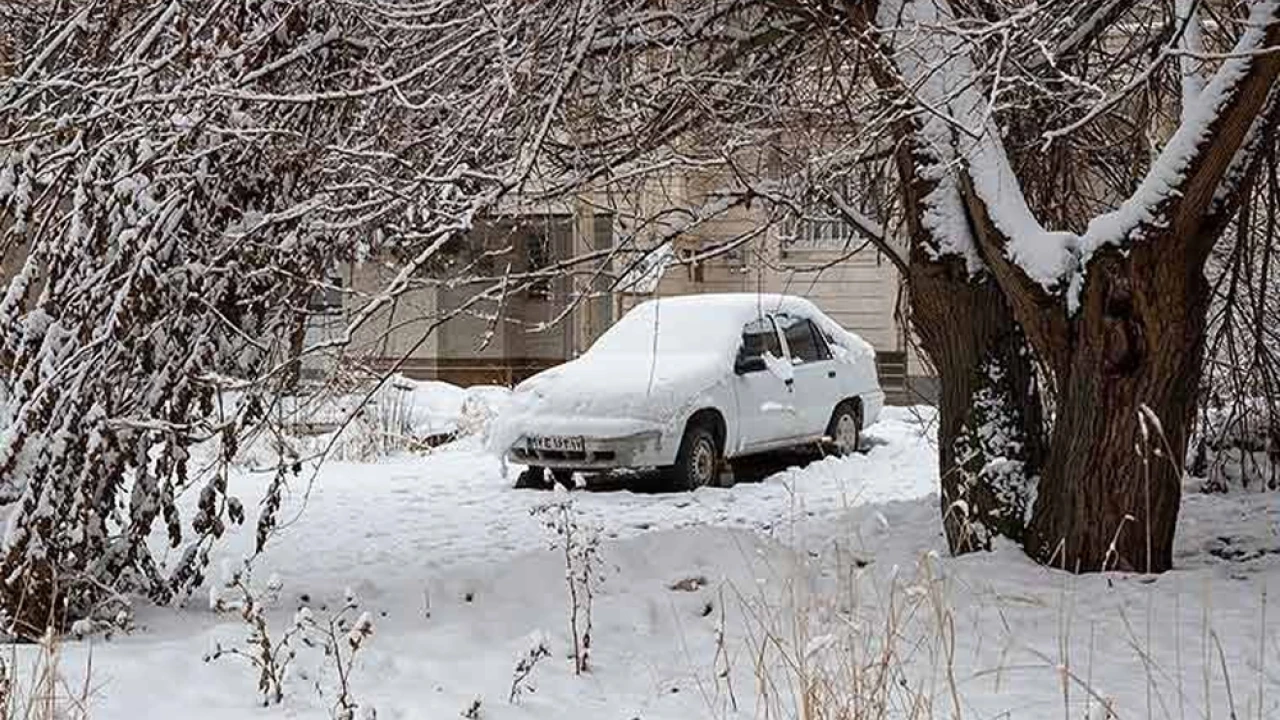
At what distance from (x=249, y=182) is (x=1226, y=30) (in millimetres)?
5364

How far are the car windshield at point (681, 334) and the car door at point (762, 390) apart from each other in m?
0.18

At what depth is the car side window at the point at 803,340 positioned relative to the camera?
13242 millimetres

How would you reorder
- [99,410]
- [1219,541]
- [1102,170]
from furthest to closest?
1. [1102,170]
2. [1219,541]
3. [99,410]

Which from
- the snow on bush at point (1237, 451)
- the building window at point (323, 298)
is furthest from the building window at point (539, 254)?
the snow on bush at point (1237, 451)

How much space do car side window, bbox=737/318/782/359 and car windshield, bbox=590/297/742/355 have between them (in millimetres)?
132

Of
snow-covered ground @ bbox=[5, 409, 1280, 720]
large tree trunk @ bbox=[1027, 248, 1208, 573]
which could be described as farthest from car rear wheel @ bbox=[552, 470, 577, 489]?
large tree trunk @ bbox=[1027, 248, 1208, 573]

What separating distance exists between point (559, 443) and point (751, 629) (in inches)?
240

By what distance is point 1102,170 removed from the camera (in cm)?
865

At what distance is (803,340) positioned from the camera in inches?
528

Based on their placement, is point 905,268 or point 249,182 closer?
point 249,182

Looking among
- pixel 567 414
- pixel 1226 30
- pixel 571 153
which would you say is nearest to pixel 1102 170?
pixel 1226 30

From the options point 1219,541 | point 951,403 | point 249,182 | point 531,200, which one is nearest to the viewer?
point 249,182

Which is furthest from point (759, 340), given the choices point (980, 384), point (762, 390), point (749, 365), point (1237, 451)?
point (980, 384)

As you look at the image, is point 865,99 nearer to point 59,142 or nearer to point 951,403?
point 951,403
